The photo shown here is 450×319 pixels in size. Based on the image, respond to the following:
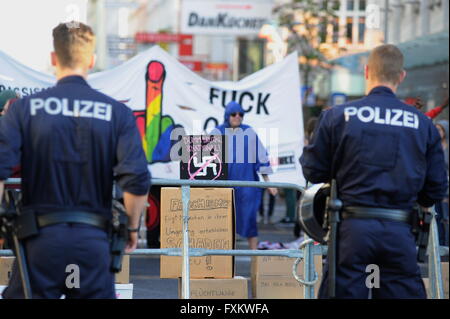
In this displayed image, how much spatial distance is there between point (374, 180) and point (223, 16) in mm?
30227

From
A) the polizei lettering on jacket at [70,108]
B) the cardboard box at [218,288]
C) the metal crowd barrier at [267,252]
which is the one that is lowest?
the cardboard box at [218,288]

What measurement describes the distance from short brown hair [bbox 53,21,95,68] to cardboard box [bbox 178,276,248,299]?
3336mm

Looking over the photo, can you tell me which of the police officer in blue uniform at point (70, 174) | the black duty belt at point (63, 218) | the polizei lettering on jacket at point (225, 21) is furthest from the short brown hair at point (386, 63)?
the polizei lettering on jacket at point (225, 21)

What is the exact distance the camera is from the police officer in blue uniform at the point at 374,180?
5.77m

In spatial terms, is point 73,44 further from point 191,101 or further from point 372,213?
point 191,101

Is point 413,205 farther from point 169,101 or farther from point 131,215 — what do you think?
→ point 169,101

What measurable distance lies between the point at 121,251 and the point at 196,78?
7.89 m

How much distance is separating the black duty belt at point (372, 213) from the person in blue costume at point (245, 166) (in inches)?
210

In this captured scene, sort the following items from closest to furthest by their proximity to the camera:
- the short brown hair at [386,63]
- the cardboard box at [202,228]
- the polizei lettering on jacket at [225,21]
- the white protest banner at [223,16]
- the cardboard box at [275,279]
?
1. the short brown hair at [386,63]
2. the cardboard box at [202,228]
3. the cardboard box at [275,279]
4. the white protest banner at [223,16]
5. the polizei lettering on jacket at [225,21]

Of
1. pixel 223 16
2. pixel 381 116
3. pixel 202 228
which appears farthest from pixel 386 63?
pixel 223 16

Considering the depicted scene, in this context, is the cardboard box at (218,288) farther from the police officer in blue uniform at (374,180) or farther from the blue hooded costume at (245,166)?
the police officer in blue uniform at (374,180)

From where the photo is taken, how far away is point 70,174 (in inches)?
208

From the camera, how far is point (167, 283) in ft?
36.4

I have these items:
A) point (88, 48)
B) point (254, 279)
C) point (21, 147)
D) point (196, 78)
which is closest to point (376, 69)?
point (88, 48)
